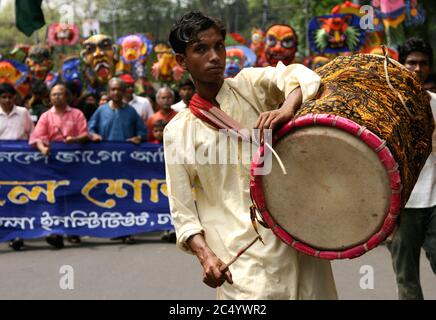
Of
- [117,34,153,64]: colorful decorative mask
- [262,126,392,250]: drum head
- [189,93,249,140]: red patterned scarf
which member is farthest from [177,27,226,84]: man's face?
[117,34,153,64]: colorful decorative mask

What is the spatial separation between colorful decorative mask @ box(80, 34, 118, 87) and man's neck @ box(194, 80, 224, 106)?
10208 millimetres

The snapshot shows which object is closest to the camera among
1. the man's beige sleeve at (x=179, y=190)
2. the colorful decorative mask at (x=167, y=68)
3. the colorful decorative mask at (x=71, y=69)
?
the man's beige sleeve at (x=179, y=190)

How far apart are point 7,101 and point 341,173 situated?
713cm

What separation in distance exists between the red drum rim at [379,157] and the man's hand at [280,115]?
0.03 meters

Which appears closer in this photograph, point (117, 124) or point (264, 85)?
point (264, 85)

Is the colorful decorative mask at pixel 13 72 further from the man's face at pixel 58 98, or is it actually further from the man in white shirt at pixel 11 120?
the man's face at pixel 58 98

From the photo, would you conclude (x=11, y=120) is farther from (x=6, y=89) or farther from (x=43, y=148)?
(x=43, y=148)

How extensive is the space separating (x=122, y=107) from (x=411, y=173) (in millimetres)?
6859

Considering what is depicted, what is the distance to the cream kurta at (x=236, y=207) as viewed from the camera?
337 centimetres

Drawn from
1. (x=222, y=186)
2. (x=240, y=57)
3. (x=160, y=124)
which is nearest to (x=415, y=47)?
(x=222, y=186)

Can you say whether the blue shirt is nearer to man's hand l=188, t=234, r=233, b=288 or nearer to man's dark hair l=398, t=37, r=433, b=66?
man's dark hair l=398, t=37, r=433, b=66

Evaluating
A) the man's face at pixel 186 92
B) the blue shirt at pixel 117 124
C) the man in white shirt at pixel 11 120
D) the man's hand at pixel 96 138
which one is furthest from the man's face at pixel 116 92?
the man in white shirt at pixel 11 120

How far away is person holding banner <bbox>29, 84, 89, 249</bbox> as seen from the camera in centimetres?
913

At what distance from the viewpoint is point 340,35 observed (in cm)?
1320
